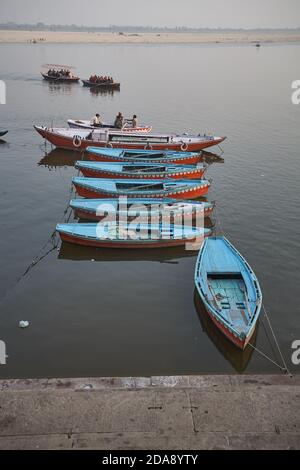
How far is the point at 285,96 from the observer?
63062 mm

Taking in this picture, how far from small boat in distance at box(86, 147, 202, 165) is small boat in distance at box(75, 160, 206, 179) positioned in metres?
0.93

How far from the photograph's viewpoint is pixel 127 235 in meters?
20.5

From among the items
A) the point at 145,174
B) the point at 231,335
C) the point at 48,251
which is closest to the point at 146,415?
the point at 231,335

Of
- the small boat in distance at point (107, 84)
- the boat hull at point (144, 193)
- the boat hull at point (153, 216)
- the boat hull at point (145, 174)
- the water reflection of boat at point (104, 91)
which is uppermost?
the small boat in distance at point (107, 84)

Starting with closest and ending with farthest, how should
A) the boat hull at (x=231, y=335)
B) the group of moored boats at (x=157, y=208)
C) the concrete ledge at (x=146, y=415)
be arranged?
the concrete ledge at (x=146, y=415)
the boat hull at (x=231, y=335)
the group of moored boats at (x=157, y=208)

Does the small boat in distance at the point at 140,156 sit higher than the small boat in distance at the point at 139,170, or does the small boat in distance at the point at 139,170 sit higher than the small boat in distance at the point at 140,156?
the small boat in distance at the point at 140,156

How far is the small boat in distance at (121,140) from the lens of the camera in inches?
1278

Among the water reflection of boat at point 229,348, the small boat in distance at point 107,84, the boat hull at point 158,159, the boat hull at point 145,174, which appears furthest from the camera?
the small boat in distance at point 107,84

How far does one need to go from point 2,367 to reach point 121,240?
8215mm

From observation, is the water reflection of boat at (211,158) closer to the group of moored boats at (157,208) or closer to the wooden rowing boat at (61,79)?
the group of moored boats at (157,208)

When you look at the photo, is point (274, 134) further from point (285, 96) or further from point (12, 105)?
point (12, 105)

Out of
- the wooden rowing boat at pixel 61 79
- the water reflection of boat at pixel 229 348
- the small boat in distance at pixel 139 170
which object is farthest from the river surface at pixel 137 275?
the wooden rowing boat at pixel 61 79

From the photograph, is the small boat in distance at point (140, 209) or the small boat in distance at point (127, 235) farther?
the small boat in distance at point (140, 209)

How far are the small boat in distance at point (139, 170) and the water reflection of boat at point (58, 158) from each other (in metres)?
6.36
